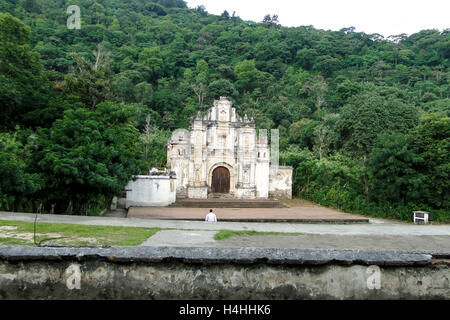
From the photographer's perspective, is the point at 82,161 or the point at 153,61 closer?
the point at 82,161

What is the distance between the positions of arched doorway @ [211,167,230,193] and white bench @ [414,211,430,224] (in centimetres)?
1353

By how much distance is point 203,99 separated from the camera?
55625 millimetres

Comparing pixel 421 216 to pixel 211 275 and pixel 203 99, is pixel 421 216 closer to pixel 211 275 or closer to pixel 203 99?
pixel 211 275

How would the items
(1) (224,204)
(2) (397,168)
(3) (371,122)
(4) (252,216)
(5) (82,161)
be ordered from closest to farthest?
1. (5) (82,161)
2. (2) (397,168)
3. (4) (252,216)
4. (3) (371,122)
5. (1) (224,204)

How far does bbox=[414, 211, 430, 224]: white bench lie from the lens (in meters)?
15.9

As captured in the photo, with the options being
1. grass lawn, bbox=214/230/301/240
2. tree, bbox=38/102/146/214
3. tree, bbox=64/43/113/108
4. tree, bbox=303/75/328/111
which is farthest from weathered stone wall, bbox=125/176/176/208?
tree, bbox=303/75/328/111

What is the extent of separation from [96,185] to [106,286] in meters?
9.67

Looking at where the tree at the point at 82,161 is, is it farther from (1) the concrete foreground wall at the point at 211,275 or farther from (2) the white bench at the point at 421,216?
(2) the white bench at the point at 421,216

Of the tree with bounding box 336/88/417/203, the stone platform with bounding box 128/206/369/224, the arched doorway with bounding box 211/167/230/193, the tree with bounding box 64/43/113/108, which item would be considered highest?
the tree with bounding box 64/43/113/108

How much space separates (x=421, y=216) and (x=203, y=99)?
43.9 meters

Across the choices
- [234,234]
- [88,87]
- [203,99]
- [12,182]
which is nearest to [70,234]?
[234,234]

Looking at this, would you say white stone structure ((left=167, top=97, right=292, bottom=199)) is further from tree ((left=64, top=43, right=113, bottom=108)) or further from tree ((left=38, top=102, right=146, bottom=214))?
tree ((left=38, top=102, right=146, bottom=214))
